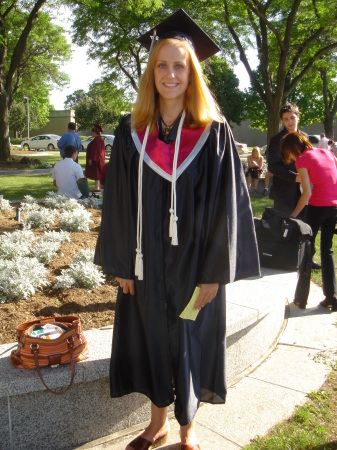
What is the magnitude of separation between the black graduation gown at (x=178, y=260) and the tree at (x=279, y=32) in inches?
498

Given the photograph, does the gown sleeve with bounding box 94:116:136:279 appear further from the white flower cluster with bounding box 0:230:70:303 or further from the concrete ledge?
the white flower cluster with bounding box 0:230:70:303

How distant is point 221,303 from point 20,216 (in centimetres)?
487

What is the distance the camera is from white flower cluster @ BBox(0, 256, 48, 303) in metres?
3.77

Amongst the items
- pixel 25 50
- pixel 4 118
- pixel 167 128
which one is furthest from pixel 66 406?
pixel 25 50

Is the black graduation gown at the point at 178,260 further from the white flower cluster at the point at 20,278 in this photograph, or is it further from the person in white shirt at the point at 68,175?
the person in white shirt at the point at 68,175

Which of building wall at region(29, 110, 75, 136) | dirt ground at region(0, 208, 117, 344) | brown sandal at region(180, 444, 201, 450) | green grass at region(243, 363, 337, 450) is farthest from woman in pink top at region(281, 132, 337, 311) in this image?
building wall at region(29, 110, 75, 136)

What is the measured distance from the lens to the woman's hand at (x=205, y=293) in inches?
94.9

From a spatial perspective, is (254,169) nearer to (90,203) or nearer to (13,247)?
(90,203)

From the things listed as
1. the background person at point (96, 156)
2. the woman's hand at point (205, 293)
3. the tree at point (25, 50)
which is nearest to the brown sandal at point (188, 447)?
the woman's hand at point (205, 293)

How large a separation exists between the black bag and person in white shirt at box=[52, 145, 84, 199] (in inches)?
165

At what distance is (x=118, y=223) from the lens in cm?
253

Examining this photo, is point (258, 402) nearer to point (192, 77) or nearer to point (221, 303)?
point (221, 303)

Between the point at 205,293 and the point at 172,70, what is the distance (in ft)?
3.64

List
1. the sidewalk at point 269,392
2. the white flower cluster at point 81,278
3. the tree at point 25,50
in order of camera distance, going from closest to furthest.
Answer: the sidewalk at point 269,392 < the white flower cluster at point 81,278 < the tree at point 25,50
